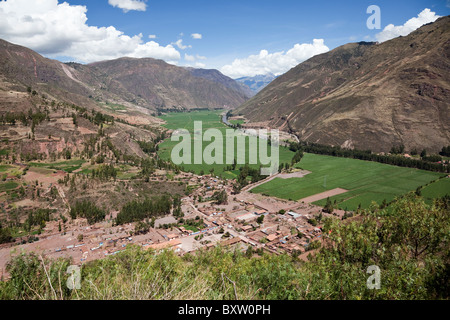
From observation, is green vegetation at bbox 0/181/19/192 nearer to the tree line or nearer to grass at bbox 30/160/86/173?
grass at bbox 30/160/86/173

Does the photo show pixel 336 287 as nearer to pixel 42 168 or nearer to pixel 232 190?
pixel 232 190

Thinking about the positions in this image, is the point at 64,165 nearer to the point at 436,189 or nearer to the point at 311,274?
the point at 311,274

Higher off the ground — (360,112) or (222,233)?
(360,112)

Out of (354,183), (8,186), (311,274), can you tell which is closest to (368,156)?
(354,183)

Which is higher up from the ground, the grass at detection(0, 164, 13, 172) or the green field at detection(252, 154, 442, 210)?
the grass at detection(0, 164, 13, 172)

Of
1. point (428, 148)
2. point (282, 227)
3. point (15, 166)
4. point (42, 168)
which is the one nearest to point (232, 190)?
point (282, 227)

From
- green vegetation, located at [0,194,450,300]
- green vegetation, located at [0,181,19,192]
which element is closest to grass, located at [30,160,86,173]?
green vegetation, located at [0,181,19,192]
